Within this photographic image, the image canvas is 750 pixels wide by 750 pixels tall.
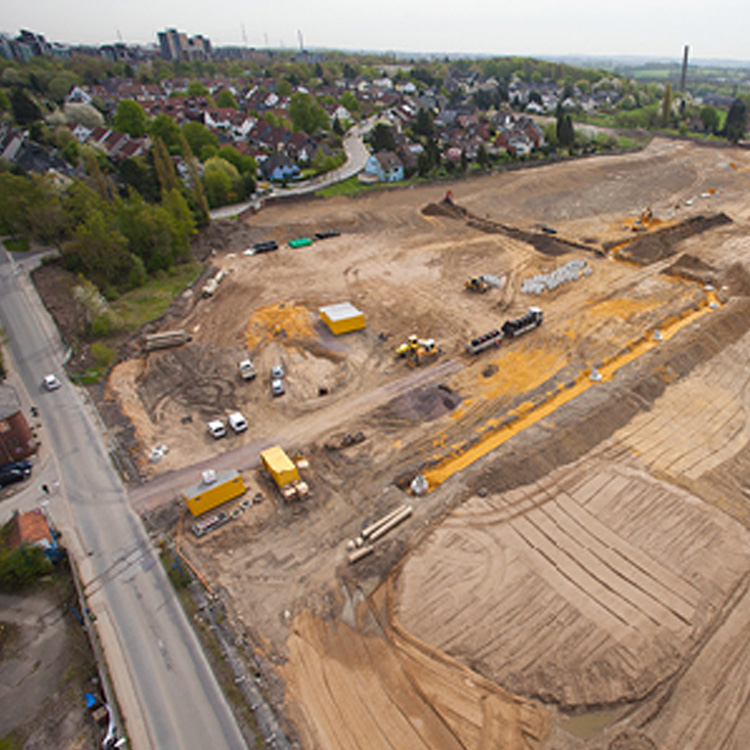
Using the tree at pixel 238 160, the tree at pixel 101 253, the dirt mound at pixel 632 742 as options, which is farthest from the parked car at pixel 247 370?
the tree at pixel 238 160

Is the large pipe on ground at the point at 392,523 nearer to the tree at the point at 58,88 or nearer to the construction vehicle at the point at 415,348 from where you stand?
the construction vehicle at the point at 415,348

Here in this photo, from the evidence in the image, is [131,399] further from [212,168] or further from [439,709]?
[212,168]

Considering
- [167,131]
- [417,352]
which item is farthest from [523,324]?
[167,131]

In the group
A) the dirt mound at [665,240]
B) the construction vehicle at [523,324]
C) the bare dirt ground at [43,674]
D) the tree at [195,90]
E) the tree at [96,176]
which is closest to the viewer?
the bare dirt ground at [43,674]

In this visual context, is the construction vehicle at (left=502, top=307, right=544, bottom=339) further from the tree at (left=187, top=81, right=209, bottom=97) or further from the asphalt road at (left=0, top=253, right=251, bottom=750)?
the tree at (left=187, top=81, right=209, bottom=97)

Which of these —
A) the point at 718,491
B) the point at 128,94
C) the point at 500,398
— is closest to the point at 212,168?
the point at 500,398

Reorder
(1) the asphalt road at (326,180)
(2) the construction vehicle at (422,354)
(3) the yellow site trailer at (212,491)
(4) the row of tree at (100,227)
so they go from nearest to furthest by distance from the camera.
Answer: (3) the yellow site trailer at (212,491) → (2) the construction vehicle at (422,354) → (4) the row of tree at (100,227) → (1) the asphalt road at (326,180)

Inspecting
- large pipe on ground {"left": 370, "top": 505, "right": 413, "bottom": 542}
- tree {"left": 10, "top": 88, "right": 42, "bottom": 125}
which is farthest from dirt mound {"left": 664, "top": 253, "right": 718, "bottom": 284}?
tree {"left": 10, "top": 88, "right": 42, "bottom": 125}
